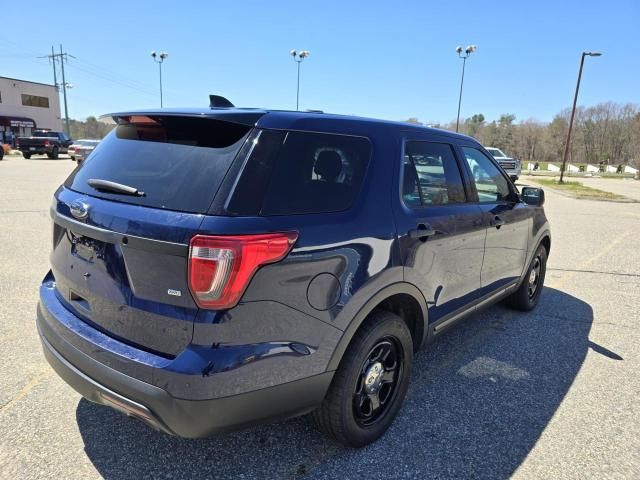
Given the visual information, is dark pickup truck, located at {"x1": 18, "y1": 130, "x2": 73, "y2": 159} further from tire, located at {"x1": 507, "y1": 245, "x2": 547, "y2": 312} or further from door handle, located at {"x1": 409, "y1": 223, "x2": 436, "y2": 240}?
door handle, located at {"x1": 409, "y1": 223, "x2": 436, "y2": 240}

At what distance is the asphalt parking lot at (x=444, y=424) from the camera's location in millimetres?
2373

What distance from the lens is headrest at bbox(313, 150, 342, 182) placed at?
224 cm

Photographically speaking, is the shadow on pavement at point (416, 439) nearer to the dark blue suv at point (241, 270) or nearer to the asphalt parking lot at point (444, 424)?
the asphalt parking lot at point (444, 424)

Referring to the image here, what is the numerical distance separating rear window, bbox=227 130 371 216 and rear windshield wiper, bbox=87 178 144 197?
54 centimetres

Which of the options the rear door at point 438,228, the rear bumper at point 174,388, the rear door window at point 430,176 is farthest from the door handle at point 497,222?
the rear bumper at point 174,388

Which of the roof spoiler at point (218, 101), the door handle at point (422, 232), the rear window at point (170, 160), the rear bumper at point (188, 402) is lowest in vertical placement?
the rear bumper at point (188, 402)

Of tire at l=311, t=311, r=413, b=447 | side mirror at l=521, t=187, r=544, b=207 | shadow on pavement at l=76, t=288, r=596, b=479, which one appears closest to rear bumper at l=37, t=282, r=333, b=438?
tire at l=311, t=311, r=413, b=447

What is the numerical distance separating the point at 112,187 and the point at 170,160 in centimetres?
32

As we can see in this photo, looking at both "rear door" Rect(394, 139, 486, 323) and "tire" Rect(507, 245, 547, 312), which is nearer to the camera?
"rear door" Rect(394, 139, 486, 323)

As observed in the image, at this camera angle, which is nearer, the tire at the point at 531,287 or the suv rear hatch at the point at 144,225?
the suv rear hatch at the point at 144,225

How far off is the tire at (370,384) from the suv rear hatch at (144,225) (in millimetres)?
892

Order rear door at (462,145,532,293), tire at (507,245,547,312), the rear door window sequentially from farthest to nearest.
A: tire at (507,245,547,312) < rear door at (462,145,532,293) < the rear door window

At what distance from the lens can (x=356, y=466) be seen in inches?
94.6

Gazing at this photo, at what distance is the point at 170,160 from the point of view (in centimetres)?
216
